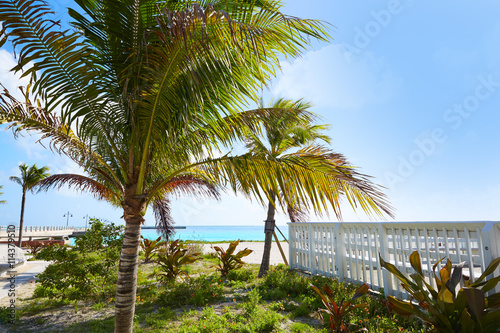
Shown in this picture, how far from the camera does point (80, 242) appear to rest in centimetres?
554

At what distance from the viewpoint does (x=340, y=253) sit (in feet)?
19.5

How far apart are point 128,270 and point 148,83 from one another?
7.31ft

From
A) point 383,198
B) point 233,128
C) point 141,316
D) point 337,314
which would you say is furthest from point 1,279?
point 383,198

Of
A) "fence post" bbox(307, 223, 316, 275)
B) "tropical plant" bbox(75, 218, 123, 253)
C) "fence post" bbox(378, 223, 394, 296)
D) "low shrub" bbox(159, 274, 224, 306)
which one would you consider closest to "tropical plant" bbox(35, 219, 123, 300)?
"tropical plant" bbox(75, 218, 123, 253)

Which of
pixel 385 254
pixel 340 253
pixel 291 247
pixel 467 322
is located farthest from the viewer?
pixel 291 247

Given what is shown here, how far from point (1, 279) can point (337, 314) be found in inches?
369

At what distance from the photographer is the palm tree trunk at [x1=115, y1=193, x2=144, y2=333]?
344 cm

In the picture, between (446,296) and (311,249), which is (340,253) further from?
(446,296)

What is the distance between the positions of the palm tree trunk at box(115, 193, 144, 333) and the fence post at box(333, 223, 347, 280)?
158 inches

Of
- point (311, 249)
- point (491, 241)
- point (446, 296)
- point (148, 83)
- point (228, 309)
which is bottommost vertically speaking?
point (228, 309)

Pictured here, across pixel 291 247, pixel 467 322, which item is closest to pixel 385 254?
pixel 467 322

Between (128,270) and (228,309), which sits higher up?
(128,270)

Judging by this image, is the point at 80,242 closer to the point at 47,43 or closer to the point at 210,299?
the point at 210,299

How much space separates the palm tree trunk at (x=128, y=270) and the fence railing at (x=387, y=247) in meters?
3.81
